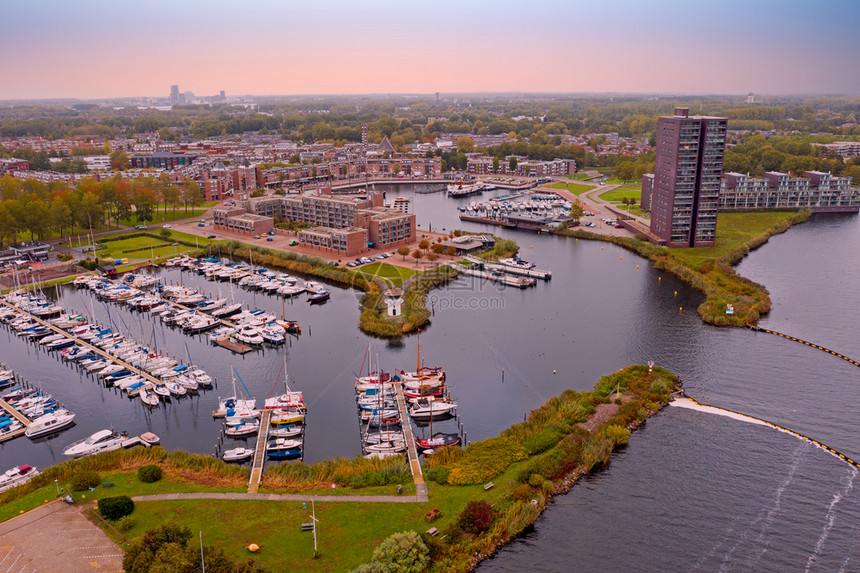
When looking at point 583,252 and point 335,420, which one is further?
point 583,252

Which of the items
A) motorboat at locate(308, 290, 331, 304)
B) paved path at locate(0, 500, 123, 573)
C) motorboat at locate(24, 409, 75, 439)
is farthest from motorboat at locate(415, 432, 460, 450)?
motorboat at locate(308, 290, 331, 304)

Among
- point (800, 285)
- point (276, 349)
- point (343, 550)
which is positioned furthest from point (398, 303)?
point (800, 285)

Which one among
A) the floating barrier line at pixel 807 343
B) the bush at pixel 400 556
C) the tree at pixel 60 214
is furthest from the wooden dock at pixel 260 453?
the tree at pixel 60 214

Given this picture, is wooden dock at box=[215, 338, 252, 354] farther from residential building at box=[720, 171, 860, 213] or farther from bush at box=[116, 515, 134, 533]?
residential building at box=[720, 171, 860, 213]

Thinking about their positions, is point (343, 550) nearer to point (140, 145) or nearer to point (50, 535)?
point (50, 535)

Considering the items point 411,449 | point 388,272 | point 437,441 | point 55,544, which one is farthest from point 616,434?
point 388,272

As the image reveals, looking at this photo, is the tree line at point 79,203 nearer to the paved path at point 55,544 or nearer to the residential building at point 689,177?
the paved path at point 55,544
